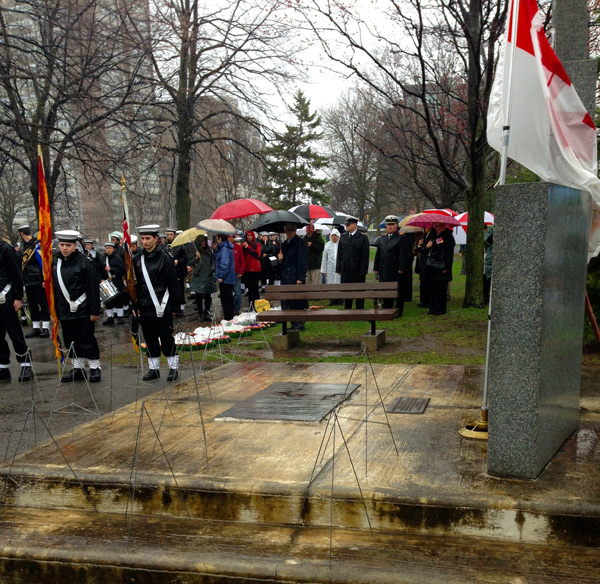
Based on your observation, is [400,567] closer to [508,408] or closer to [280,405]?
[508,408]

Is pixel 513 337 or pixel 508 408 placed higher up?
A: pixel 513 337

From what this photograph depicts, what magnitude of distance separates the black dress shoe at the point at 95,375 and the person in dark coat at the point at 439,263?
7.08 meters

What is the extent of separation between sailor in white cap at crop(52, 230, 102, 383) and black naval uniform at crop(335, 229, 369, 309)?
6.42m

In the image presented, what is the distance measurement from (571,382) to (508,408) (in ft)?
3.61

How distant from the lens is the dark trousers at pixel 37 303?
1314 cm

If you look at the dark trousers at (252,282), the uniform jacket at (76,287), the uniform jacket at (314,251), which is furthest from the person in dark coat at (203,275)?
the uniform jacket at (76,287)

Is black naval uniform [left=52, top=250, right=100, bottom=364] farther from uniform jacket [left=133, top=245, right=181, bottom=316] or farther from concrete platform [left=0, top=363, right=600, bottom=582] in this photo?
concrete platform [left=0, top=363, right=600, bottom=582]

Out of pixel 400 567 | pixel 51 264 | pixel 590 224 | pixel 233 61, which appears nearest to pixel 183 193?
pixel 233 61

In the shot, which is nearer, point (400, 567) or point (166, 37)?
point (400, 567)

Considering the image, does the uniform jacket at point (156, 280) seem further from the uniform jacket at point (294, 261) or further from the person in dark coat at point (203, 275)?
the person in dark coat at point (203, 275)

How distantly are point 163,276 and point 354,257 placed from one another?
21.0ft

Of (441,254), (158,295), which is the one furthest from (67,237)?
(441,254)

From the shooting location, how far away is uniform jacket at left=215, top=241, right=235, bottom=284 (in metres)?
13.5

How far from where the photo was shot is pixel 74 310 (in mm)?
8414
